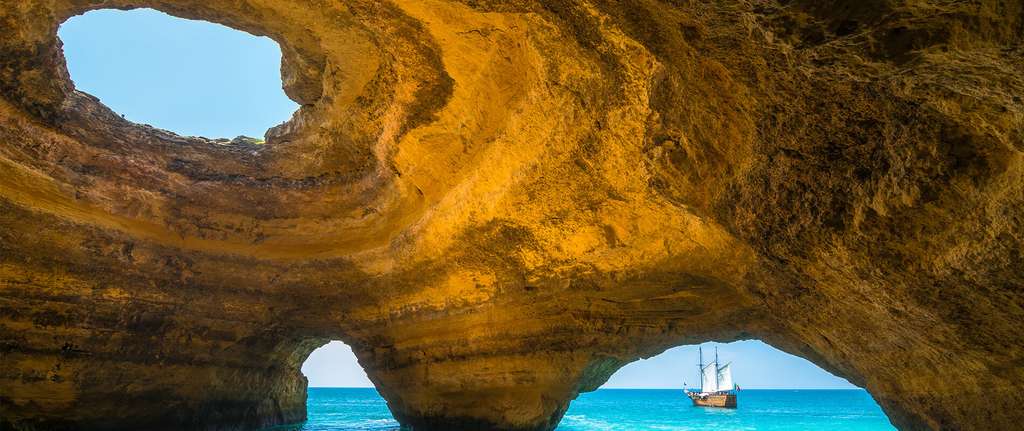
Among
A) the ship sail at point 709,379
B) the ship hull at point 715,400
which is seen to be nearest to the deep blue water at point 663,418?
the ship hull at point 715,400

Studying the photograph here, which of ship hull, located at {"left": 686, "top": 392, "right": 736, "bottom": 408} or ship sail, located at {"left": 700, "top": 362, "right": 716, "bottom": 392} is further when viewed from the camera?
ship sail, located at {"left": 700, "top": 362, "right": 716, "bottom": 392}

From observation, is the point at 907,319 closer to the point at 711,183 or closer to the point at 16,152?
the point at 711,183

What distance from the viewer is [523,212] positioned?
642 centimetres

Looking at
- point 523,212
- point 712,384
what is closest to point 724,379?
point 712,384

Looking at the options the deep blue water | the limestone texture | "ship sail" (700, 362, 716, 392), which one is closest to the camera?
the limestone texture

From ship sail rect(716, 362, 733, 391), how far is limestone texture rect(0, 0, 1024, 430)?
44.9 metres

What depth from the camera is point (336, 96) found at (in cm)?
624

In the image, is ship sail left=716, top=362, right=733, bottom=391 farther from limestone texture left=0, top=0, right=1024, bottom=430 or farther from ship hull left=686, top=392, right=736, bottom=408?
limestone texture left=0, top=0, right=1024, bottom=430

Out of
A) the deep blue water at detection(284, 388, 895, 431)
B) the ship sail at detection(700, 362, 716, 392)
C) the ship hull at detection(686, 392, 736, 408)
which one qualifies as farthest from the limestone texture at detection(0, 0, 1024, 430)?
the ship sail at detection(700, 362, 716, 392)

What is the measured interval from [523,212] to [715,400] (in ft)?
140

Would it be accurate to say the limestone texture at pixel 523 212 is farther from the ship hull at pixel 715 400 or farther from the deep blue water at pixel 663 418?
the ship hull at pixel 715 400

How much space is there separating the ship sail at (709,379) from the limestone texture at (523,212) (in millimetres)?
45444

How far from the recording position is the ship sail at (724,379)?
4894cm

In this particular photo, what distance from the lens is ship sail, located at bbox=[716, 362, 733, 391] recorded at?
161 ft
